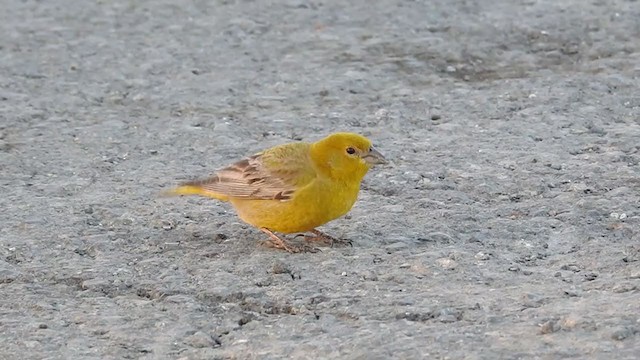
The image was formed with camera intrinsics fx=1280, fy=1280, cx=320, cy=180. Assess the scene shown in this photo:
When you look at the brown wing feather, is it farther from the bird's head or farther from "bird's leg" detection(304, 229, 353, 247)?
"bird's leg" detection(304, 229, 353, 247)

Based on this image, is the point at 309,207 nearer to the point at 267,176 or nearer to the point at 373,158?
the point at 267,176

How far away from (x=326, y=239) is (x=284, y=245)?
0.78ft

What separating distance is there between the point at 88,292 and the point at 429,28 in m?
5.02

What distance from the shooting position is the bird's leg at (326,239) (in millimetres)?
6203

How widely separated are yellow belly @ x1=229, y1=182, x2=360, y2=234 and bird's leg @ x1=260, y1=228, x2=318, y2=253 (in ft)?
0.26

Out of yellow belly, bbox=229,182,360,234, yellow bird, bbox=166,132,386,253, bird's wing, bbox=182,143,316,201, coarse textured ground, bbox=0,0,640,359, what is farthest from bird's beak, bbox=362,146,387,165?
coarse textured ground, bbox=0,0,640,359

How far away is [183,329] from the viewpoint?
520cm

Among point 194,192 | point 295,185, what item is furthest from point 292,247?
point 194,192

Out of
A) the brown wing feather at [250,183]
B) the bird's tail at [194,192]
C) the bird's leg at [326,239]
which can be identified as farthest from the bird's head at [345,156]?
the bird's tail at [194,192]

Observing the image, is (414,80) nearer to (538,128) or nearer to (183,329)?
(538,128)

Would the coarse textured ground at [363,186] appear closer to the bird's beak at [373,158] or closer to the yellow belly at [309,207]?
the yellow belly at [309,207]

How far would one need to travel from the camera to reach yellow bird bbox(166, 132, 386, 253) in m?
6.01

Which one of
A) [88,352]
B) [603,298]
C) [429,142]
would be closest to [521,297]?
[603,298]

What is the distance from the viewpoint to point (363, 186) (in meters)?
7.09
